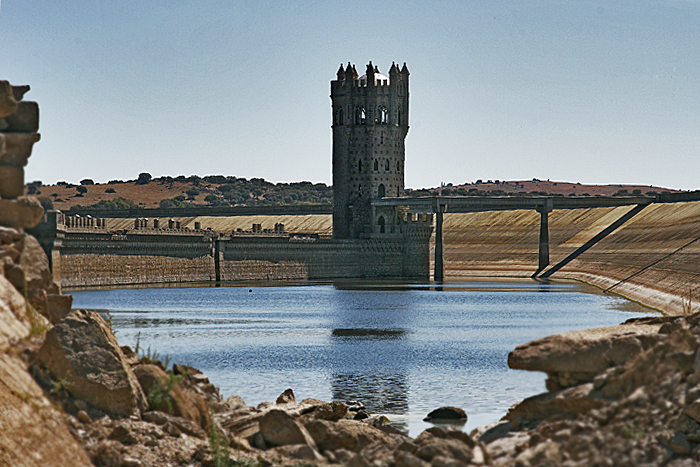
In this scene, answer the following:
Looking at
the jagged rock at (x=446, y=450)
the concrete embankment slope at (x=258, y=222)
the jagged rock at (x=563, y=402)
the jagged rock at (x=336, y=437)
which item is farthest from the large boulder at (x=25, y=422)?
the concrete embankment slope at (x=258, y=222)

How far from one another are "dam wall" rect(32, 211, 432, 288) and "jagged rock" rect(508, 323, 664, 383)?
53.2m

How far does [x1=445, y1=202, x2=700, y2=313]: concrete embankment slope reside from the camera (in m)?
67.0

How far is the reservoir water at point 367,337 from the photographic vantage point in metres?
25.6

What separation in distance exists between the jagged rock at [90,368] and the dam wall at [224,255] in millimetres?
51396

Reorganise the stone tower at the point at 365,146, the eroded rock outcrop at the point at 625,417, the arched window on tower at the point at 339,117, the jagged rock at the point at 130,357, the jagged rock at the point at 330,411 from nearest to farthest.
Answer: the eroded rock outcrop at the point at 625,417 < the jagged rock at the point at 130,357 < the jagged rock at the point at 330,411 < the stone tower at the point at 365,146 < the arched window on tower at the point at 339,117

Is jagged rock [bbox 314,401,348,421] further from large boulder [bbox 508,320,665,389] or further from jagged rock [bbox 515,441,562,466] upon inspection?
jagged rock [bbox 515,441,562,466]

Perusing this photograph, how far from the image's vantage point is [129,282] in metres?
86.1

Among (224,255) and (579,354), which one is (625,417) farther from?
(224,255)

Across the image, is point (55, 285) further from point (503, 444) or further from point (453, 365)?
point (453, 365)

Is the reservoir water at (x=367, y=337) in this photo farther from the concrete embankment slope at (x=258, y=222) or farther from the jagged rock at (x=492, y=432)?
the concrete embankment slope at (x=258, y=222)

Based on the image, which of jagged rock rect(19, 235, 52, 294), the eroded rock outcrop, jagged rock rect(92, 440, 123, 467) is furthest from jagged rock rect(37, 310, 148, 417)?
the eroded rock outcrop

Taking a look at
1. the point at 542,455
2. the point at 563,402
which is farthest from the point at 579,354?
the point at 542,455

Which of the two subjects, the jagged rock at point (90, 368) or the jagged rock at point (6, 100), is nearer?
the jagged rock at point (90, 368)

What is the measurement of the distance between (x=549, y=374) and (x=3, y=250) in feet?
28.0
